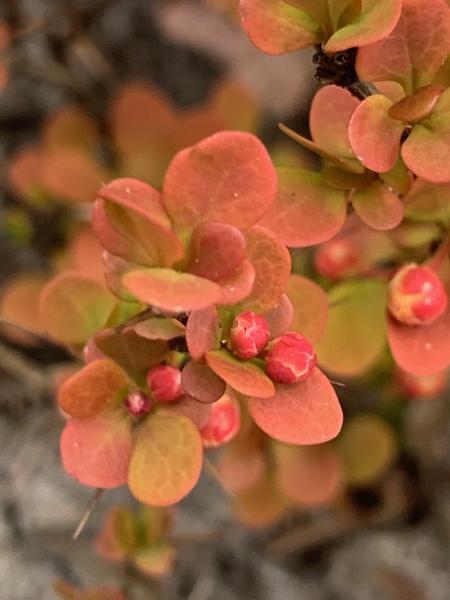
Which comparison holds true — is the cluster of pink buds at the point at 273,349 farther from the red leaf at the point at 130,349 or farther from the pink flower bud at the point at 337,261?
the pink flower bud at the point at 337,261

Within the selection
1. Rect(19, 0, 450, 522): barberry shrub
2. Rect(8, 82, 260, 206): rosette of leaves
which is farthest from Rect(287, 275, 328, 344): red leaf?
Rect(8, 82, 260, 206): rosette of leaves

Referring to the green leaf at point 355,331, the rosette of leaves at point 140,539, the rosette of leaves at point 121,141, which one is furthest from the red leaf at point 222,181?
the rosette of leaves at point 121,141

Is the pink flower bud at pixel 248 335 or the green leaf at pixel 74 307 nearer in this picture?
the pink flower bud at pixel 248 335

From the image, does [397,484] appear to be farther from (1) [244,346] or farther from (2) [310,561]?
(1) [244,346]

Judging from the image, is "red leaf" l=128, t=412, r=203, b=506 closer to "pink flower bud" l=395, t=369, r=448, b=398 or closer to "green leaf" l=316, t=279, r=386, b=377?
"green leaf" l=316, t=279, r=386, b=377

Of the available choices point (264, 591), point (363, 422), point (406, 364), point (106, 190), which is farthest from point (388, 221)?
point (264, 591)

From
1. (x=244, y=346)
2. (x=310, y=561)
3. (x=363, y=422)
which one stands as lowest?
(x=310, y=561)
